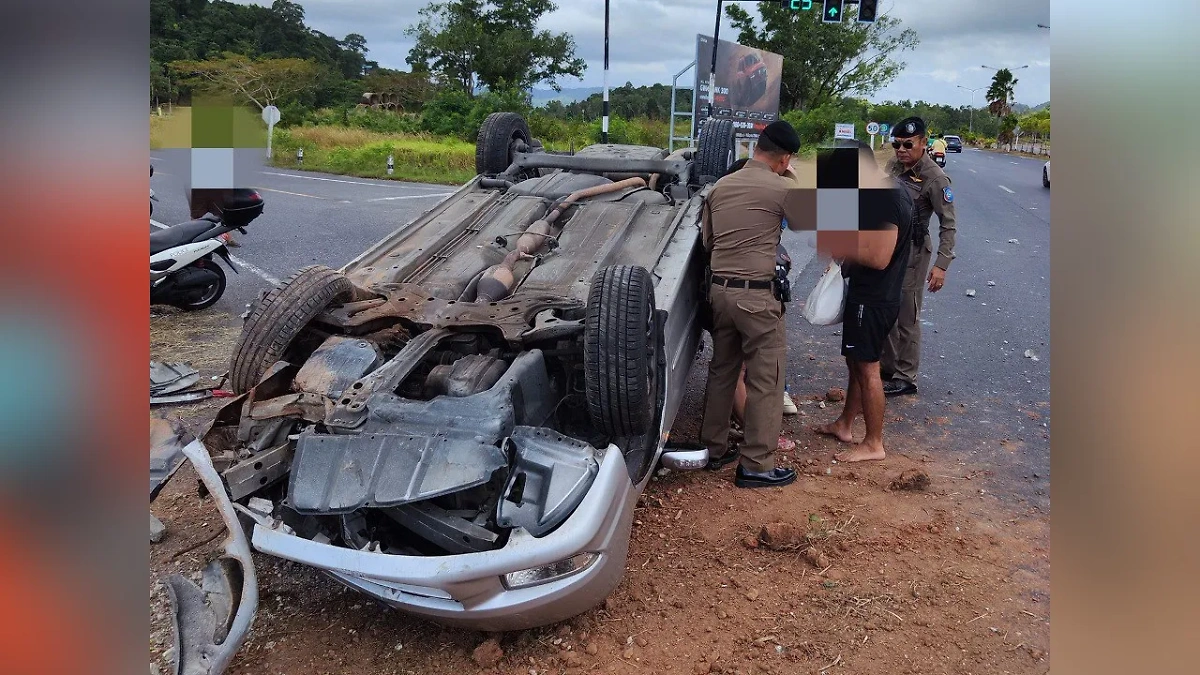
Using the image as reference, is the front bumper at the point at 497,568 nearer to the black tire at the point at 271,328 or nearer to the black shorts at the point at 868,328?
the black tire at the point at 271,328

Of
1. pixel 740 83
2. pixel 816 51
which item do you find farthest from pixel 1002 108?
pixel 740 83

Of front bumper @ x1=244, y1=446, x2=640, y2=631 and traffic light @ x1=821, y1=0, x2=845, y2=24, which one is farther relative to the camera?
traffic light @ x1=821, y1=0, x2=845, y2=24

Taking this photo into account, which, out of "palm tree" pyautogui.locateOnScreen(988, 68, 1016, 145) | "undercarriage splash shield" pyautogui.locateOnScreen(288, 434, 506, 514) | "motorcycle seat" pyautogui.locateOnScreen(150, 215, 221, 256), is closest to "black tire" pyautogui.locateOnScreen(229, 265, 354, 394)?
"undercarriage splash shield" pyautogui.locateOnScreen(288, 434, 506, 514)

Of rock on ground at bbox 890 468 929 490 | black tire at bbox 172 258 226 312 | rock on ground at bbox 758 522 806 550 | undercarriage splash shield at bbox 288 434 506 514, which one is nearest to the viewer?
undercarriage splash shield at bbox 288 434 506 514

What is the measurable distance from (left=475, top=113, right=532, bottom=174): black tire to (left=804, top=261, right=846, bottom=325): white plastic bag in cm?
313

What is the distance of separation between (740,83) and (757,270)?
16.7m

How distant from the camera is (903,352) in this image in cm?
550

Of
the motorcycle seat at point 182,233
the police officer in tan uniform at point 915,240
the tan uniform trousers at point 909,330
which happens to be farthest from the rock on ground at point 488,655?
the motorcycle seat at point 182,233

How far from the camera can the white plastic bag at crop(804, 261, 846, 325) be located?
450cm

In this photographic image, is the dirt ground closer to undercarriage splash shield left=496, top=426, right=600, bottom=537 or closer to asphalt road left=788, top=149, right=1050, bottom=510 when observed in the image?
asphalt road left=788, top=149, right=1050, bottom=510
